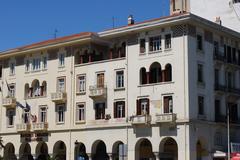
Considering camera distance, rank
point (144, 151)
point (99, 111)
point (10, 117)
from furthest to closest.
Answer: point (10, 117) < point (99, 111) < point (144, 151)

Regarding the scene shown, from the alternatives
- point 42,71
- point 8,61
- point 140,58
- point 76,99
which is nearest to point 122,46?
point 140,58

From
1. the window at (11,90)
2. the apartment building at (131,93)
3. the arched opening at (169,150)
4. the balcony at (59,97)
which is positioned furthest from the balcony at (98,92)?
the window at (11,90)

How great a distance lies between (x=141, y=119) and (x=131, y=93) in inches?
137

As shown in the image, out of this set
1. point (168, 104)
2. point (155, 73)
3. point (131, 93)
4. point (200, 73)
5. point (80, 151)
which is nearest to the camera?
point (168, 104)

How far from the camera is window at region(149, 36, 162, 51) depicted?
2152 inches

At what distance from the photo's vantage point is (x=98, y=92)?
58.4 meters

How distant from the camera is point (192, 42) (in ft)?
175

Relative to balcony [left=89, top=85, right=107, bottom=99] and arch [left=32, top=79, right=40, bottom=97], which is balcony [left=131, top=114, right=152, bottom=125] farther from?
arch [left=32, top=79, right=40, bottom=97]

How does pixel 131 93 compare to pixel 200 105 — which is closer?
pixel 200 105

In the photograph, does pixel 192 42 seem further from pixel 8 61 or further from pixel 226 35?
pixel 8 61

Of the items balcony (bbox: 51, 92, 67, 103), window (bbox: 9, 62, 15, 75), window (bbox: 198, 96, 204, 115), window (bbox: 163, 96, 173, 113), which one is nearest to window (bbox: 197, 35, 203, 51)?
window (bbox: 198, 96, 204, 115)

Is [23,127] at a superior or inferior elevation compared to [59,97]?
inferior

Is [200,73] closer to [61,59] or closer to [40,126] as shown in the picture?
[61,59]

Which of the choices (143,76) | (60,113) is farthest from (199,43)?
(60,113)
